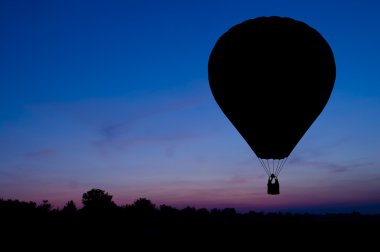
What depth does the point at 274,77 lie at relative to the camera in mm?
13727

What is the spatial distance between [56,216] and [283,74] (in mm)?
45402

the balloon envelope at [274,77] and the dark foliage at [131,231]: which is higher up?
the balloon envelope at [274,77]

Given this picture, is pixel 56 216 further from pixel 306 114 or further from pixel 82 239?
pixel 306 114

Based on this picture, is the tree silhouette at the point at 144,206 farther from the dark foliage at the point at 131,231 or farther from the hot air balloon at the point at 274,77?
the hot air balloon at the point at 274,77

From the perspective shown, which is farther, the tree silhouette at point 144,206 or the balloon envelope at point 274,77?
the tree silhouette at point 144,206

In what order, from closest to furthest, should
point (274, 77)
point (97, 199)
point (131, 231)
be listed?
point (274, 77) → point (131, 231) → point (97, 199)

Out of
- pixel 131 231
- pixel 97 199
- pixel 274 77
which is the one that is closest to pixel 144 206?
pixel 97 199

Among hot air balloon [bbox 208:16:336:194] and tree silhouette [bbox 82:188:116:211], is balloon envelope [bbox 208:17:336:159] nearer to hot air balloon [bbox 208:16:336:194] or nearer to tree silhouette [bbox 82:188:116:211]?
hot air balloon [bbox 208:16:336:194]

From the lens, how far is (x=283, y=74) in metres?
13.7

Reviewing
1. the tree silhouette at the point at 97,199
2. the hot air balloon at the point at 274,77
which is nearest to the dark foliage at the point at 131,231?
the tree silhouette at the point at 97,199

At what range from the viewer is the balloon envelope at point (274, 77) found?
1377cm

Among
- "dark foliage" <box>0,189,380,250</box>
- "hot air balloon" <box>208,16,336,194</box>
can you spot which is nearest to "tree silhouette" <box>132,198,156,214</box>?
"dark foliage" <box>0,189,380,250</box>

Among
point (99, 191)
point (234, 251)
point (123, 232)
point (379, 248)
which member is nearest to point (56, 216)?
point (123, 232)

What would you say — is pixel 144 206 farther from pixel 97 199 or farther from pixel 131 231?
pixel 131 231
